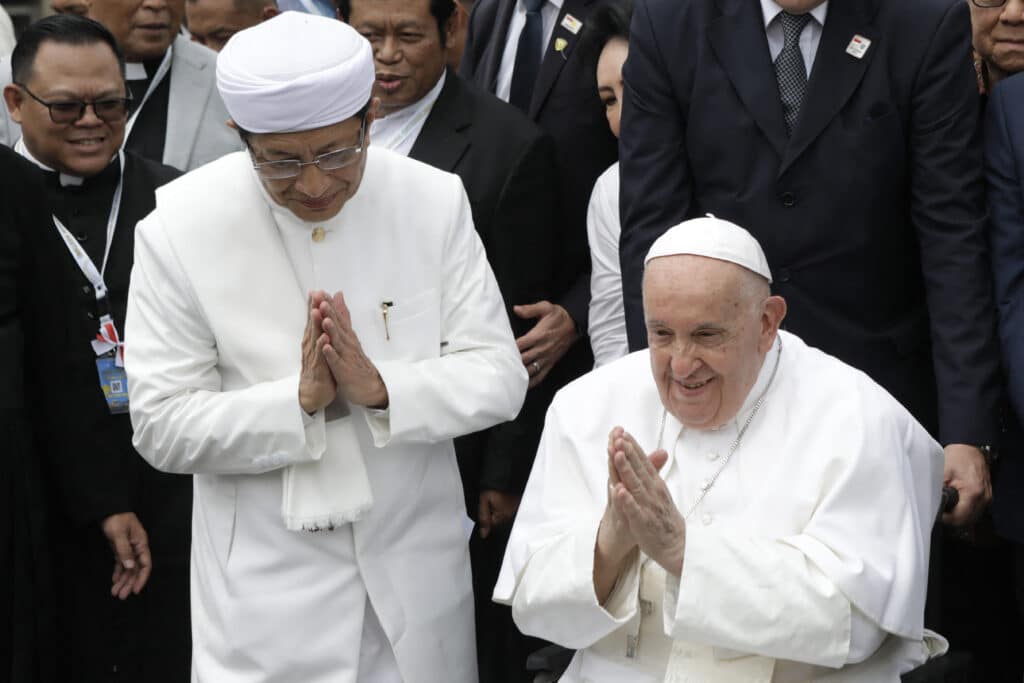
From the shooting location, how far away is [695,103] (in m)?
5.23

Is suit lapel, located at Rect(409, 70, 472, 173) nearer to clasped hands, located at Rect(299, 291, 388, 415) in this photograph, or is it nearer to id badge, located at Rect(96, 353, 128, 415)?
id badge, located at Rect(96, 353, 128, 415)

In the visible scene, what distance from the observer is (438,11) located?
5.86 metres

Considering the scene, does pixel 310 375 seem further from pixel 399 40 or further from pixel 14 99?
pixel 14 99

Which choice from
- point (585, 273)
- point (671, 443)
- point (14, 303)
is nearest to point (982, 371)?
point (671, 443)

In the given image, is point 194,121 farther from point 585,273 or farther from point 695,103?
point 695,103

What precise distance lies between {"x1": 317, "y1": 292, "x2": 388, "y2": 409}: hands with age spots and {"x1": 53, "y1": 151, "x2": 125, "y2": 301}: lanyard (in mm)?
1534

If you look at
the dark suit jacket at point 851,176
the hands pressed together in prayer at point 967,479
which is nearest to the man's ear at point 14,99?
the dark suit jacket at point 851,176

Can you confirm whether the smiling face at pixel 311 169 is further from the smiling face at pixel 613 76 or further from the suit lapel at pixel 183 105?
the suit lapel at pixel 183 105

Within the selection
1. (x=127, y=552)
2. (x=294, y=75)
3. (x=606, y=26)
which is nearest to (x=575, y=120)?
(x=606, y=26)

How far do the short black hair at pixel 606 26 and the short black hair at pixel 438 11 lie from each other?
0.51 metres

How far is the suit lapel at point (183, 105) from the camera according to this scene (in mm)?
6781

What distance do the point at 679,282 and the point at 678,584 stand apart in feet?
2.36

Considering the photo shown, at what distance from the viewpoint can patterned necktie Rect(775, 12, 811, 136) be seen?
5.16 meters

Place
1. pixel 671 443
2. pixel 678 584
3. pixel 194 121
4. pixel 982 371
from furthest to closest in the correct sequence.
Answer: pixel 194 121
pixel 982 371
pixel 671 443
pixel 678 584
